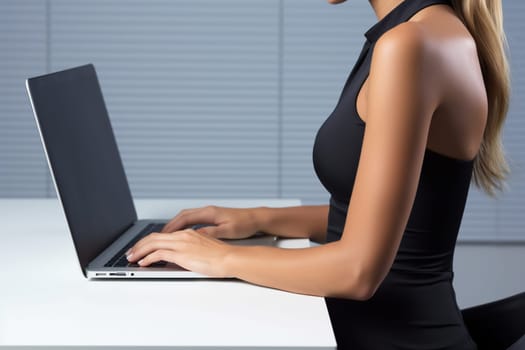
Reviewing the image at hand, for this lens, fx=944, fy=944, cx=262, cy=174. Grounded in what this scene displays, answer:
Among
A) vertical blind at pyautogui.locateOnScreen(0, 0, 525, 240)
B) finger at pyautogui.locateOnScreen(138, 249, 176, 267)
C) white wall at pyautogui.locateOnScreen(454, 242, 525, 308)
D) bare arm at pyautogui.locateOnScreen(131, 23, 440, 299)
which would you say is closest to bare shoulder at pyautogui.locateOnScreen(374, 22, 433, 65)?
bare arm at pyautogui.locateOnScreen(131, 23, 440, 299)

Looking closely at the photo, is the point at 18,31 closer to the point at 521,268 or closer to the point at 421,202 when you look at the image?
the point at 521,268

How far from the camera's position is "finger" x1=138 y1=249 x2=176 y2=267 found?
1.43 metres

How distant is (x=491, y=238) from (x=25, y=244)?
9.08ft

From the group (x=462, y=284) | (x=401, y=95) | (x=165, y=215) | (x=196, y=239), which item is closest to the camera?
(x=401, y=95)

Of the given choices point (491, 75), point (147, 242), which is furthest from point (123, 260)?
point (491, 75)

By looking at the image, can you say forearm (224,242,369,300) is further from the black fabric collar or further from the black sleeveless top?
the black fabric collar

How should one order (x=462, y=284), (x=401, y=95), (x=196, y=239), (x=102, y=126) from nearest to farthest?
(x=401, y=95)
(x=196, y=239)
(x=102, y=126)
(x=462, y=284)

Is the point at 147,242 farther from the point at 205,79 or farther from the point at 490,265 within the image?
the point at 490,265

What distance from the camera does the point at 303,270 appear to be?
1.33 meters

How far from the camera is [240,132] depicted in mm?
4016

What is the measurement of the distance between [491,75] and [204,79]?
2.55 m

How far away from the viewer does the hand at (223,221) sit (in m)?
1.73

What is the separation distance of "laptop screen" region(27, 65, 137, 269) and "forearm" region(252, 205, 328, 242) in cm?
27

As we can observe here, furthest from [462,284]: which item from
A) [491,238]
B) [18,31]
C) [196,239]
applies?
[196,239]
